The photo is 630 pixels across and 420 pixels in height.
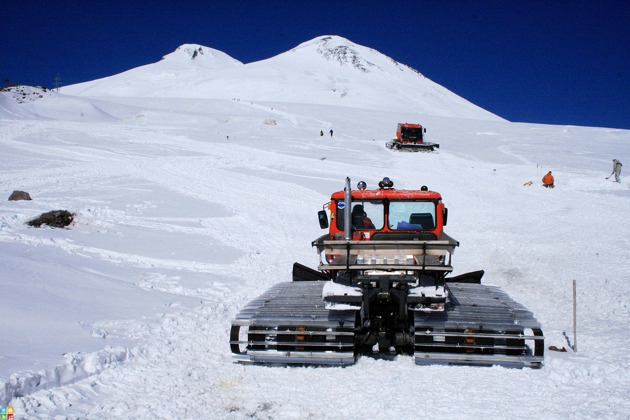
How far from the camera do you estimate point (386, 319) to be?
19.2 ft

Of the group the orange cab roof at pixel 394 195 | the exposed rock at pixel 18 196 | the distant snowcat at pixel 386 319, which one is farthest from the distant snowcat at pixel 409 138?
the distant snowcat at pixel 386 319

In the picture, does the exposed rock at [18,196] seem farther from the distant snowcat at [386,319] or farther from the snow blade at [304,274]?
the distant snowcat at [386,319]

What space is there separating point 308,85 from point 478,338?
105 meters

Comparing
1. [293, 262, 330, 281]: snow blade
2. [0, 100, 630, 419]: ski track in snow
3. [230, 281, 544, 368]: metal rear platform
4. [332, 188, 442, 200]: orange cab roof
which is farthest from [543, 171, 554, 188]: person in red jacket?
[230, 281, 544, 368]: metal rear platform

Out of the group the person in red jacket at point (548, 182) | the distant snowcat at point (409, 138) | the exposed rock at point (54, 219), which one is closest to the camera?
the exposed rock at point (54, 219)

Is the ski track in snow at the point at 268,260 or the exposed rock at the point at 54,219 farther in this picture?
the exposed rock at the point at 54,219

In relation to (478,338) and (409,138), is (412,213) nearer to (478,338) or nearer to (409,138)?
(478,338)

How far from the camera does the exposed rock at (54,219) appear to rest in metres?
11.1

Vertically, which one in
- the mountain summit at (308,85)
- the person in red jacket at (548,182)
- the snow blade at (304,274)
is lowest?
the snow blade at (304,274)

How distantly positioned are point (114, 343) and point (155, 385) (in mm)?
1173

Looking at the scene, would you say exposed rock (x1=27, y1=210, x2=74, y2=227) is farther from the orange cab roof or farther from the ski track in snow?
the orange cab roof

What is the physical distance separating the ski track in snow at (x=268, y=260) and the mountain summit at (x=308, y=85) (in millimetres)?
64182

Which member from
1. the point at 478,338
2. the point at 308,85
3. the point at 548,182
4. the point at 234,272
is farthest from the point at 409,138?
the point at 308,85

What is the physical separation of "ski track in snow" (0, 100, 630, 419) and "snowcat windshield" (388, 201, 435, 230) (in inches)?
87.6
